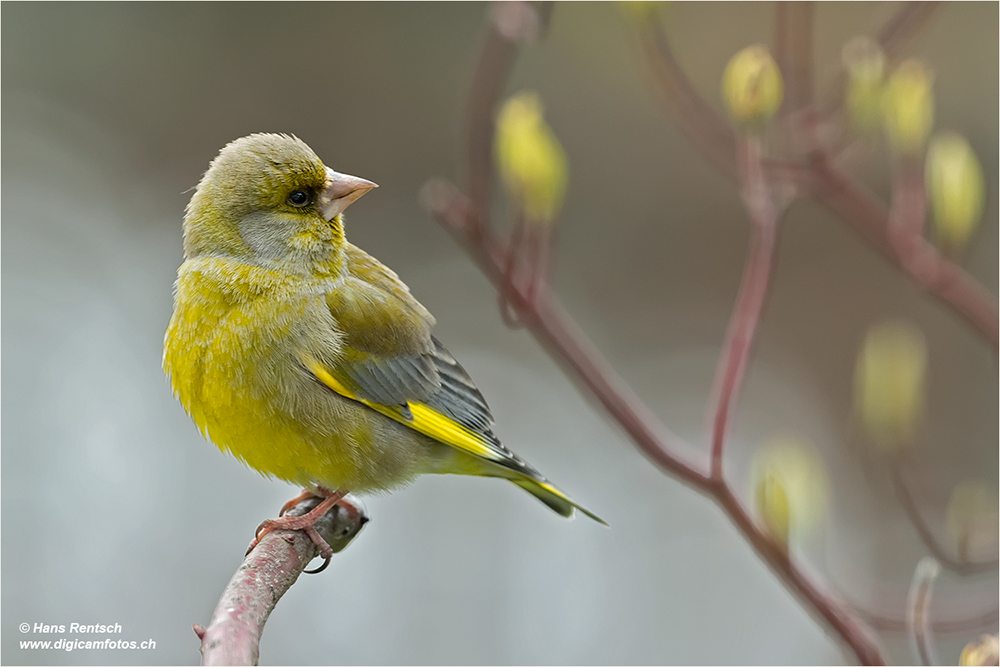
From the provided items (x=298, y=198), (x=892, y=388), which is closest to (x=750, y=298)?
(x=892, y=388)

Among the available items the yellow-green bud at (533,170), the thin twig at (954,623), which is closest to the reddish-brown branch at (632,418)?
the yellow-green bud at (533,170)

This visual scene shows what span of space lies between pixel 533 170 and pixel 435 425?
924mm

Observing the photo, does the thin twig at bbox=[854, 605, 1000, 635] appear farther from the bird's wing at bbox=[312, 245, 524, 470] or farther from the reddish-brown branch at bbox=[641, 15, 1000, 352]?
the bird's wing at bbox=[312, 245, 524, 470]

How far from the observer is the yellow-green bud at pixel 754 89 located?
1798 mm

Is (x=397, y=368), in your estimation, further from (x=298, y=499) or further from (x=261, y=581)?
(x=261, y=581)

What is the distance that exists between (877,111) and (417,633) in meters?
4.46

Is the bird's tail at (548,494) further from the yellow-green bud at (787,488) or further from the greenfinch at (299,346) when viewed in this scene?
the yellow-green bud at (787,488)

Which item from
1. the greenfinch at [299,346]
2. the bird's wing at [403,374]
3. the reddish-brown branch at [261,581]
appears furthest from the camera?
the bird's wing at [403,374]

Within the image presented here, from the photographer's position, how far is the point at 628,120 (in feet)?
20.5

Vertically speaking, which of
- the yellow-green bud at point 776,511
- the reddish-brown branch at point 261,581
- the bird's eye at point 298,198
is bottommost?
the reddish-brown branch at point 261,581

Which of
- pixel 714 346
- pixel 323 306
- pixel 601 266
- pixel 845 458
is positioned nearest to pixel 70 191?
pixel 601 266

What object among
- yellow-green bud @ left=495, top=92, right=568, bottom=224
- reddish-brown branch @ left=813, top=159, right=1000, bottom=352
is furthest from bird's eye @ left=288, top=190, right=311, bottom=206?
reddish-brown branch @ left=813, top=159, right=1000, bottom=352

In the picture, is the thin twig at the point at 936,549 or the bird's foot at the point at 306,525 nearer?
the thin twig at the point at 936,549

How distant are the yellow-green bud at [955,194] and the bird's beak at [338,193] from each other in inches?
53.1
